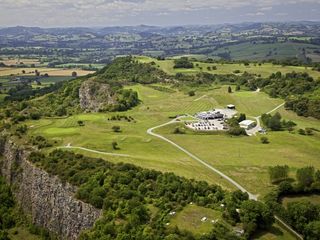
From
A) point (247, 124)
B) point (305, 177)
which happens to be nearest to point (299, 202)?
point (305, 177)

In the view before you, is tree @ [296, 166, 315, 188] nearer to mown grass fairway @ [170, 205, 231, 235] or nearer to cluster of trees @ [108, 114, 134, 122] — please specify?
mown grass fairway @ [170, 205, 231, 235]

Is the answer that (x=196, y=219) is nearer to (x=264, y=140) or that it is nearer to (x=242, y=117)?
(x=264, y=140)

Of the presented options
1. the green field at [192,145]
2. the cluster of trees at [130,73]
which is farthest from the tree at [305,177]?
the cluster of trees at [130,73]

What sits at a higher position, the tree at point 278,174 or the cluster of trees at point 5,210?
the tree at point 278,174

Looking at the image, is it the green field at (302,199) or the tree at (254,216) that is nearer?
the tree at (254,216)

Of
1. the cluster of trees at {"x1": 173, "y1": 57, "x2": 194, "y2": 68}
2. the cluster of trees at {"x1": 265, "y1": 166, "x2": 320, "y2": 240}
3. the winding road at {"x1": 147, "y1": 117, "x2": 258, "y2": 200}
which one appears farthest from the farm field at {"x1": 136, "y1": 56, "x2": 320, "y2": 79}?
the cluster of trees at {"x1": 265, "y1": 166, "x2": 320, "y2": 240}

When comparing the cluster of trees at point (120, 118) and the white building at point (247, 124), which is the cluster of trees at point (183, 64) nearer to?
the cluster of trees at point (120, 118)
